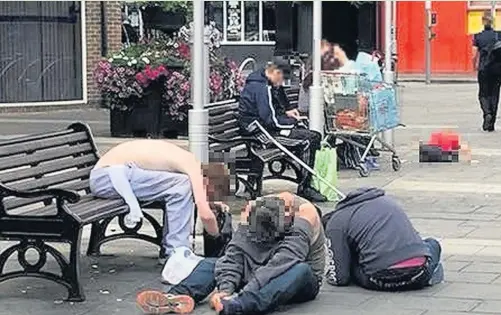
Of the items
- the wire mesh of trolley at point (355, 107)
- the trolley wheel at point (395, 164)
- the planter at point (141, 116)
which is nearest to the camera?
the wire mesh of trolley at point (355, 107)

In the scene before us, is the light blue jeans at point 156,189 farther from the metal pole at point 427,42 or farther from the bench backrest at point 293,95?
the metal pole at point 427,42

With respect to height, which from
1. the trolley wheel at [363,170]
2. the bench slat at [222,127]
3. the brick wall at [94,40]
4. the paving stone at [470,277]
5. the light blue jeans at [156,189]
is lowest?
the paving stone at [470,277]

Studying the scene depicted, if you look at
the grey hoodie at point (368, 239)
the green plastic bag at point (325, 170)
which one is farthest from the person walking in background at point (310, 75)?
the grey hoodie at point (368, 239)

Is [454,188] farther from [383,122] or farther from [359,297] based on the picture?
[359,297]

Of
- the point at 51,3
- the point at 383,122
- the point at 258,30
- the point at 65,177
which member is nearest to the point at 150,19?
the point at 258,30

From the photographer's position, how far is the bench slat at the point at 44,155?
26.7 feet

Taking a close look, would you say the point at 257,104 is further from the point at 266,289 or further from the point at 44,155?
the point at 266,289

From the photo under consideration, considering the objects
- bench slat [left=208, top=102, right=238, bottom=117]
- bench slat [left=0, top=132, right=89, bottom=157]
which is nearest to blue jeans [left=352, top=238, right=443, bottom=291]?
bench slat [left=0, top=132, right=89, bottom=157]

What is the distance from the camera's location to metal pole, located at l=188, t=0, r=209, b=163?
9.52 meters

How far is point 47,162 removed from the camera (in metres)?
8.59

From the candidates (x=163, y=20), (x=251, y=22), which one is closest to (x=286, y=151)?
(x=163, y=20)

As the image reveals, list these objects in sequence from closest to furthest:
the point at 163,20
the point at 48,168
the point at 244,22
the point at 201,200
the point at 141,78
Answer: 1. the point at 201,200
2. the point at 48,168
3. the point at 141,78
4. the point at 163,20
5. the point at 244,22

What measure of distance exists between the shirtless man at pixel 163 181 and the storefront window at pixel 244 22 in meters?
28.9

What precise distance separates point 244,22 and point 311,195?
25976mm
